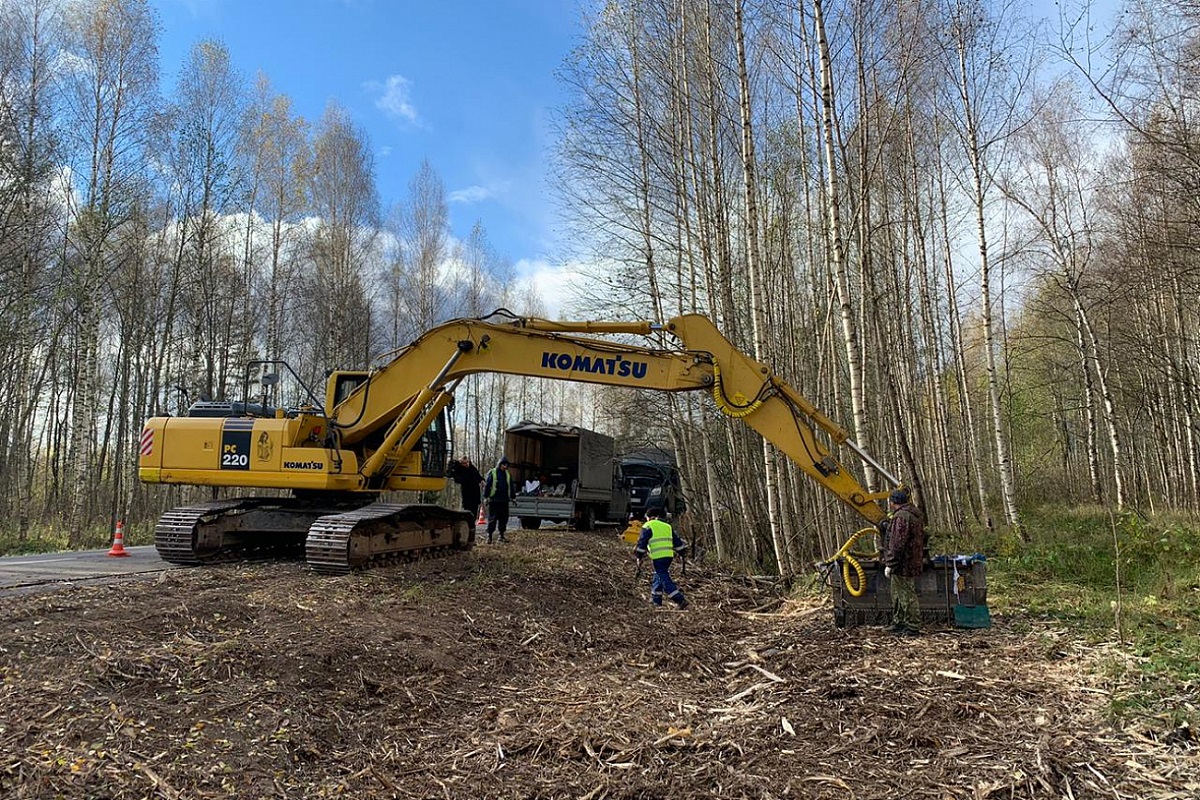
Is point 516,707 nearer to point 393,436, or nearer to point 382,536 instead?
point 382,536

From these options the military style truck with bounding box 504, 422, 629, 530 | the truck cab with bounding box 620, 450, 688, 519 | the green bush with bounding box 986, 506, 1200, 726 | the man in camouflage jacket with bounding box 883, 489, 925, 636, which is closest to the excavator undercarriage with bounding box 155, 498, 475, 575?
the man in camouflage jacket with bounding box 883, 489, 925, 636

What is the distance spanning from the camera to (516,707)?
5.05 metres

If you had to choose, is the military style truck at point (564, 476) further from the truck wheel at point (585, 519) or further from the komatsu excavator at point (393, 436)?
the komatsu excavator at point (393, 436)

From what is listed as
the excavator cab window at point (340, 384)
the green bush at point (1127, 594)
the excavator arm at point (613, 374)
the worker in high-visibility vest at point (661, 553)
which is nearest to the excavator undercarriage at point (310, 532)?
the excavator arm at point (613, 374)

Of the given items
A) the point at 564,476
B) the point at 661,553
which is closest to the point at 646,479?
the point at 564,476

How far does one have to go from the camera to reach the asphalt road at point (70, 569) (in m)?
7.95

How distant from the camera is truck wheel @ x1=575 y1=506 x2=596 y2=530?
64.6 feet

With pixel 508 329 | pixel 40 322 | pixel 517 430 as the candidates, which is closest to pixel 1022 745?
pixel 508 329

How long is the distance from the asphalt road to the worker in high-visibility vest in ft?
18.0

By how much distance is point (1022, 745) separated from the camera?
163 inches

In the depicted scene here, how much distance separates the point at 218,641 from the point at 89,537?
45.6ft

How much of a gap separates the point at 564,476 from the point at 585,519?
2320mm

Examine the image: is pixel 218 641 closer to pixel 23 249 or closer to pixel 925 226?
pixel 23 249

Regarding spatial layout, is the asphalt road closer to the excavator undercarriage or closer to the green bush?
the excavator undercarriage
